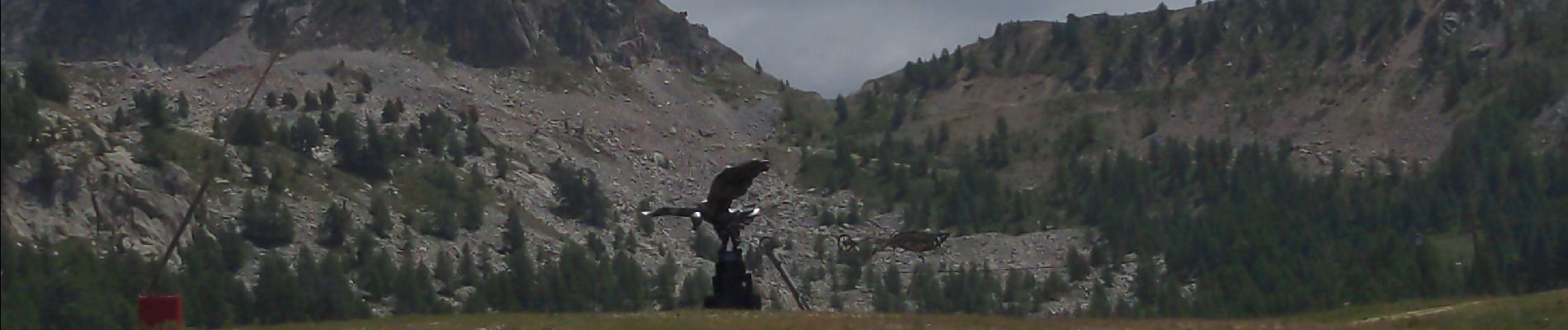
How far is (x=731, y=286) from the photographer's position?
54125mm

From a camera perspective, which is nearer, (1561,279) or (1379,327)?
(1379,327)

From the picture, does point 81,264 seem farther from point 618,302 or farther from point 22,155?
point 618,302

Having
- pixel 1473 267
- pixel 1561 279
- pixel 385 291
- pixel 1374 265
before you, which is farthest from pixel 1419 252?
pixel 385 291

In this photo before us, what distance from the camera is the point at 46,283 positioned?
64.4 metres

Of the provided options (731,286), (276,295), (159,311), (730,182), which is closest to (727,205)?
(730,182)

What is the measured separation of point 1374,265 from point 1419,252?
641 cm

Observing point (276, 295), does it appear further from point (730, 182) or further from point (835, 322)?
point (835, 322)

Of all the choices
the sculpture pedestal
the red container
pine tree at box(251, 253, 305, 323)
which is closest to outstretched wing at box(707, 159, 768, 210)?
the sculpture pedestal

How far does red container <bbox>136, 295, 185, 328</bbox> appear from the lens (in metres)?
38.8

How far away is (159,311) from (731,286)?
18.0 metres

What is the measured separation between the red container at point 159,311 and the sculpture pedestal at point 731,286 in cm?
1675

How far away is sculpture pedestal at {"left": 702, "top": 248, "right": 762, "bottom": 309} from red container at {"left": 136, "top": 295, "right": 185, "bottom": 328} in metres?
16.7

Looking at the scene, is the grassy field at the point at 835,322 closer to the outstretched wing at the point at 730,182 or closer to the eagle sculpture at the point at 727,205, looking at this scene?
the eagle sculpture at the point at 727,205

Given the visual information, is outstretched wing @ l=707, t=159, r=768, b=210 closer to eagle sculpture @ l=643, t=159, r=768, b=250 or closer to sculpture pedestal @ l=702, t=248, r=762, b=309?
eagle sculpture @ l=643, t=159, r=768, b=250
